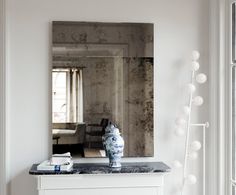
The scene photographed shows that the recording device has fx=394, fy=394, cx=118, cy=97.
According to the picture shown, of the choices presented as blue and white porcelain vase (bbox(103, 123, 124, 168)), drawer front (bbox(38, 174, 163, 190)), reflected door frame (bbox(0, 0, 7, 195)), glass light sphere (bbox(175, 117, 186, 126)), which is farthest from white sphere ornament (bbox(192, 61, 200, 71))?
reflected door frame (bbox(0, 0, 7, 195))

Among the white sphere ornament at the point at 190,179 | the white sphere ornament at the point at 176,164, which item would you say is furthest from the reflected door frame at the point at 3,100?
the white sphere ornament at the point at 190,179

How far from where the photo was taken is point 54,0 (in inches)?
144

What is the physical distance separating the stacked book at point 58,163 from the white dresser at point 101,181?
0.04 m

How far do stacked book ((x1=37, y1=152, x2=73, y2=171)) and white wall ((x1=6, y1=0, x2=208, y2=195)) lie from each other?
0.90 ft

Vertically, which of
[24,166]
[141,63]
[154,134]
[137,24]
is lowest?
[24,166]

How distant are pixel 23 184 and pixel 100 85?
1145 mm

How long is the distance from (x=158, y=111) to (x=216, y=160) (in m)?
0.71

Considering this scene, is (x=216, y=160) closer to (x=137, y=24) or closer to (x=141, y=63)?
(x=141, y=63)

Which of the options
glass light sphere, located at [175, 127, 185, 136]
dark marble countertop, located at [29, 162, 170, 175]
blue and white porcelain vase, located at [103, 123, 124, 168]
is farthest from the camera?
glass light sphere, located at [175, 127, 185, 136]

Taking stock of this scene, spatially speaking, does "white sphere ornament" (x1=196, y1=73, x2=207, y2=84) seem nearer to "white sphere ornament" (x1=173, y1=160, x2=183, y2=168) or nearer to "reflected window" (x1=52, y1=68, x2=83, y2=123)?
"white sphere ornament" (x1=173, y1=160, x2=183, y2=168)

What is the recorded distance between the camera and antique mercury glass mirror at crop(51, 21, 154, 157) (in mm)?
3637

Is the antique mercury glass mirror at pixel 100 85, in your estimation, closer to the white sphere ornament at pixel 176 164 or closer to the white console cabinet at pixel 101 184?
the white sphere ornament at pixel 176 164

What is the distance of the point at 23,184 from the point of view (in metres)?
3.59

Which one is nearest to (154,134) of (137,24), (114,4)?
(137,24)
